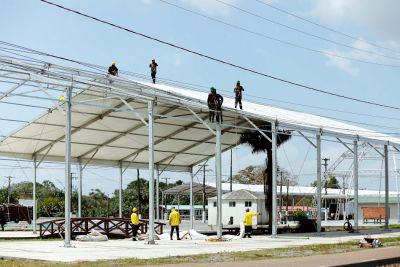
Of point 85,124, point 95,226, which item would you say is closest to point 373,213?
point 95,226

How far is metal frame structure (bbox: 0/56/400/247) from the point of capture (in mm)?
23234

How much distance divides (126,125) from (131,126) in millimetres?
380

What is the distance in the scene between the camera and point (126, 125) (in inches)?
1287

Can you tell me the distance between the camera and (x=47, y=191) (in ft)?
323

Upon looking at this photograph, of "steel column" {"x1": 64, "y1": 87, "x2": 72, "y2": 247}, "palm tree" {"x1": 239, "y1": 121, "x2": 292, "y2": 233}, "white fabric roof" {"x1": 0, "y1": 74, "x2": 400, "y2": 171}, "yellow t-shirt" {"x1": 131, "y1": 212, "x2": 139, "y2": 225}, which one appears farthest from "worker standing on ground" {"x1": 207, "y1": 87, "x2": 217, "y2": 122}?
"palm tree" {"x1": 239, "y1": 121, "x2": 292, "y2": 233}

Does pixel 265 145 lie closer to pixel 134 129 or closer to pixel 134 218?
pixel 134 129

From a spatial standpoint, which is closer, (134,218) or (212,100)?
(134,218)

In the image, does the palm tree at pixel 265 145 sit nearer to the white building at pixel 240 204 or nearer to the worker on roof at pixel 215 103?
the worker on roof at pixel 215 103

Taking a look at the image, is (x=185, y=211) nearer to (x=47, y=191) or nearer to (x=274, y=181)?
(x=47, y=191)

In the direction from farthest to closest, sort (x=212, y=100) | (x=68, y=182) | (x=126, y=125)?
(x=126, y=125)
(x=212, y=100)
(x=68, y=182)

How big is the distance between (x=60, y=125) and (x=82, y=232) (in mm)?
5032

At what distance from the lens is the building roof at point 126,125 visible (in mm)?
25062

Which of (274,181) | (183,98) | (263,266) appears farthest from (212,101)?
(263,266)

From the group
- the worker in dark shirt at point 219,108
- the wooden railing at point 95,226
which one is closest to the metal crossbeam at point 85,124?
the worker in dark shirt at point 219,108
